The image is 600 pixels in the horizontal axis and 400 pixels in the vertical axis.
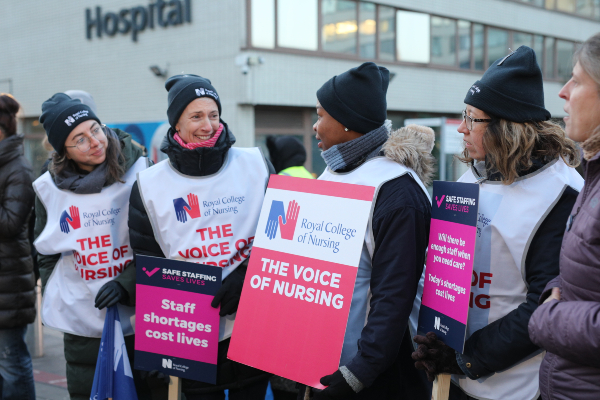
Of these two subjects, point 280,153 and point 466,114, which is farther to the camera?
point 280,153

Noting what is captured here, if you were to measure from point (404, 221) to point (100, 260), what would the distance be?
1.78 m

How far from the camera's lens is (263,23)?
1447 cm

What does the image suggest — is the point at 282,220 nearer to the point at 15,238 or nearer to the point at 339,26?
the point at 15,238

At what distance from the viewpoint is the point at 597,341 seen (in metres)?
1.48

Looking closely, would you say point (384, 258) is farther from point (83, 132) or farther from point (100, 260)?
point (83, 132)

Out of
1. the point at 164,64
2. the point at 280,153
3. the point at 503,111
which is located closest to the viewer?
the point at 503,111

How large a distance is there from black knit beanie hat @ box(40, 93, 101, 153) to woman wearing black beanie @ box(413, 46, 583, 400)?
2.07 metres

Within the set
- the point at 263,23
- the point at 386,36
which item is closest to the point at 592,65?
the point at 263,23

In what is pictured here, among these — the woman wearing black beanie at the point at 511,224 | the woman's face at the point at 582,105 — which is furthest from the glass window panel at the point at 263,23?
Result: the woman's face at the point at 582,105

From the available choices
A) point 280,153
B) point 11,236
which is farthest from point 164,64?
point 11,236

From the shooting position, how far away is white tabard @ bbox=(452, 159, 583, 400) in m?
1.95

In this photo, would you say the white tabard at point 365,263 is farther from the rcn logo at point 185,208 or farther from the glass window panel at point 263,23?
the glass window panel at point 263,23

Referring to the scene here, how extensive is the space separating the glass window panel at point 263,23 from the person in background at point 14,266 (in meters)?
11.0

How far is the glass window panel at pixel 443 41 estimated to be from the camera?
18.7 meters
